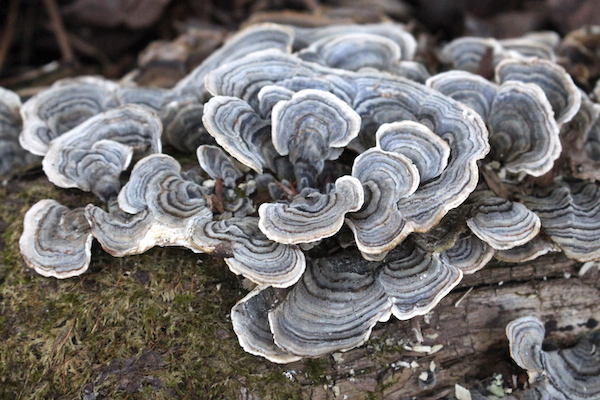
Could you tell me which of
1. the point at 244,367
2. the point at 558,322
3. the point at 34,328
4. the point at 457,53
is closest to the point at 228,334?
the point at 244,367

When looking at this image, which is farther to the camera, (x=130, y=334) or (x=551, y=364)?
(x=551, y=364)

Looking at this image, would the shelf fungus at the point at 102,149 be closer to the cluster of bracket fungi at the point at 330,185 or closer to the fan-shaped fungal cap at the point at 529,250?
the cluster of bracket fungi at the point at 330,185

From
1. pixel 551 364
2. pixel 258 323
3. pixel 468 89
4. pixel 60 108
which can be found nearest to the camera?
pixel 258 323

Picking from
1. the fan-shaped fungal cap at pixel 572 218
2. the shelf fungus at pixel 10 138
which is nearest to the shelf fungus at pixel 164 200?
the shelf fungus at pixel 10 138

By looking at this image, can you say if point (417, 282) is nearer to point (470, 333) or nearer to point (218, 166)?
point (470, 333)

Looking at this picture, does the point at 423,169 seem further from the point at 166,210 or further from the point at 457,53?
the point at 457,53

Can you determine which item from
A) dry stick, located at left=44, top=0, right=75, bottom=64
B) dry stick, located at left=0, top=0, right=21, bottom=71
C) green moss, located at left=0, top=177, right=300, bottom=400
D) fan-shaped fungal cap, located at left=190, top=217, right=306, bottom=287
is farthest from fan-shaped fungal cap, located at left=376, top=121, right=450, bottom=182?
dry stick, located at left=0, top=0, right=21, bottom=71

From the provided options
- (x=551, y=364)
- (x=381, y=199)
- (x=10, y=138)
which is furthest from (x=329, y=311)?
(x=10, y=138)
